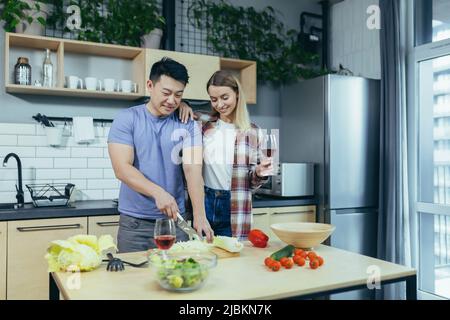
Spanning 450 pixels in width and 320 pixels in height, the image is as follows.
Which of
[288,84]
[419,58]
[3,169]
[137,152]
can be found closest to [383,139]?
[419,58]

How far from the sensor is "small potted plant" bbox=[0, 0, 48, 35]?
2.99m

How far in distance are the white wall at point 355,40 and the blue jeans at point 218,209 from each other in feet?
7.19

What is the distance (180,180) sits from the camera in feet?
7.24

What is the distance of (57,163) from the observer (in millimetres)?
3285

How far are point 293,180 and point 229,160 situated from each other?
116 cm

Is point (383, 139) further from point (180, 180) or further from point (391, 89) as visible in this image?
point (180, 180)

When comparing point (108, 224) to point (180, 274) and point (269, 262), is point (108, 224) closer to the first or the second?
point (269, 262)

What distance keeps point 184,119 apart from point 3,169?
165cm

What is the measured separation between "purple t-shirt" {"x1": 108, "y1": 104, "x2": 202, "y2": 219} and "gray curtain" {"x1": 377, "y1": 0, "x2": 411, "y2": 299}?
6.15 ft

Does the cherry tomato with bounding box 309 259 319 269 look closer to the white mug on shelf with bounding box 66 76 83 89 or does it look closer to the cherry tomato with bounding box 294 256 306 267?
the cherry tomato with bounding box 294 256 306 267

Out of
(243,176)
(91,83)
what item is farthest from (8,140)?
(243,176)

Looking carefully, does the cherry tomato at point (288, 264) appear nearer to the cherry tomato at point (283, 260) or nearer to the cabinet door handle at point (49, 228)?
the cherry tomato at point (283, 260)

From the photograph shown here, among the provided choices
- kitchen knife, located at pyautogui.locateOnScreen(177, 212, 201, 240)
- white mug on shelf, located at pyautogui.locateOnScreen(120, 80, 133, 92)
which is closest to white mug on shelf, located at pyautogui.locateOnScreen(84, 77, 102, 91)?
white mug on shelf, located at pyautogui.locateOnScreen(120, 80, 133, 92)

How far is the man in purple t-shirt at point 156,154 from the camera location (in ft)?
6.86
